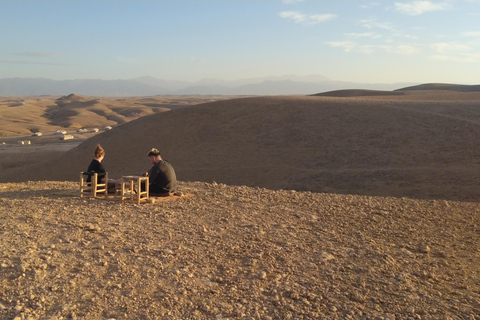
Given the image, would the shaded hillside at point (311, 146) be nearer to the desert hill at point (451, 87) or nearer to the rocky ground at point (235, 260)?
the rocky ground at point (235, 260)

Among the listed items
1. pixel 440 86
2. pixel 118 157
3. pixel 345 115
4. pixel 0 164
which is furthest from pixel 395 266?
pixel 440 86

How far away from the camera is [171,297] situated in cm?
481

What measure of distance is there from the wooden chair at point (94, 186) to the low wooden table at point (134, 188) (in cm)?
47

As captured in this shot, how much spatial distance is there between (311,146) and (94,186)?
13.2 m

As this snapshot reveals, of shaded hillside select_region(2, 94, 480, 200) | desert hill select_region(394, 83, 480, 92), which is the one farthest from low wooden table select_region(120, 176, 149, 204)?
desert hill select_region(394, 83, 480, 92)

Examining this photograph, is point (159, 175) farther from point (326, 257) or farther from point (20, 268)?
point (326, 257)

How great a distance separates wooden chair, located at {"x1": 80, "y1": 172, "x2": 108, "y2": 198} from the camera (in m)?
9.09

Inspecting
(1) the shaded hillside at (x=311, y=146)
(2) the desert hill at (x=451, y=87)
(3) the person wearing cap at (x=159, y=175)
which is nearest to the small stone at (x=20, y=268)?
(3) the person wearing cap at (x=159, y=175)

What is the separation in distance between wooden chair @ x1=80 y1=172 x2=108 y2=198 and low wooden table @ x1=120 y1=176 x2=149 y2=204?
1.56 feet

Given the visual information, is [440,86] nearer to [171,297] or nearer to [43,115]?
[43,115]

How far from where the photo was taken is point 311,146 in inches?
→ 819

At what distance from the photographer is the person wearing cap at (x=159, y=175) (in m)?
9.03

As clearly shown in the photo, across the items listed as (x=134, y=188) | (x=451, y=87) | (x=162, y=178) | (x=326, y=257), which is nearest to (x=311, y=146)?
(x=162, y=178)

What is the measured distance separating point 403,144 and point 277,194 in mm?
10671
